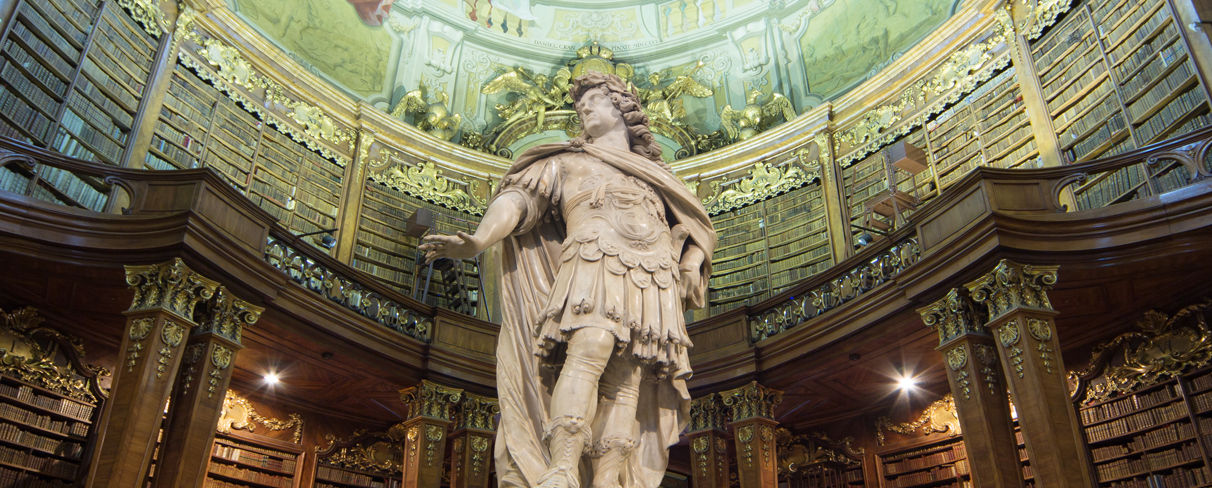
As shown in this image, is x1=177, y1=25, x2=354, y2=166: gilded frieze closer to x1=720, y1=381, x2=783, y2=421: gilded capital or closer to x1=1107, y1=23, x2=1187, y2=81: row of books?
x1=720, y1=381, x2=783, y2=421: gilded capital

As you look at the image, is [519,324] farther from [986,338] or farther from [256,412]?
[256,412]

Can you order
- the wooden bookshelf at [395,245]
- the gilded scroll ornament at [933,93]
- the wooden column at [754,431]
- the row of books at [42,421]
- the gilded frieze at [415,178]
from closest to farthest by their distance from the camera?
the row of books at [42,421], the wooden column at [754,431], the gilded scroll ornament at [933,93], the wooden bookshelf at [395,245], the gilded frieze at [415,178]

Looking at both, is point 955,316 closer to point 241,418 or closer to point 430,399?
point 430,399

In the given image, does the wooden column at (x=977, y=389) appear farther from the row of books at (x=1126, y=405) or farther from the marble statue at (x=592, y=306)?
the marble statue at (x=592, y=306)

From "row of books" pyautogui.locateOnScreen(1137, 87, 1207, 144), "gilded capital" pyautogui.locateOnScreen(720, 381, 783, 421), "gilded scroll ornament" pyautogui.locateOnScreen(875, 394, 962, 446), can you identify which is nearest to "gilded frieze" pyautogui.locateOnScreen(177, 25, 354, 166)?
"gilded capital" pyautogui.locateOnScreen(720, 381, 783, 421)

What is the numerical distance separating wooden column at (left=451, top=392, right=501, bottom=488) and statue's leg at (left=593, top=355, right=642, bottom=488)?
5.44 meters

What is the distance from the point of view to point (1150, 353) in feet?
19.9

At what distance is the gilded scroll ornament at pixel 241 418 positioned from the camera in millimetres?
7754

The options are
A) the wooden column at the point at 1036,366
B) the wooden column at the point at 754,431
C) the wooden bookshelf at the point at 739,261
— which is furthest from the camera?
the wooden bookshelf at the point at 739,261

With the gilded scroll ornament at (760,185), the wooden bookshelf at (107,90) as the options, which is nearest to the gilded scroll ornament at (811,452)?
the gilded scroll ornament at (760,185)

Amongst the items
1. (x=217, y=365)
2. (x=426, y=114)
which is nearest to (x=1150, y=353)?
(x=217, y=365)

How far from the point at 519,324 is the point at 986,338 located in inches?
162

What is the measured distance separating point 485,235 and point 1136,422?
556 centimetres

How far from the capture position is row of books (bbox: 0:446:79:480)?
5.83 m
